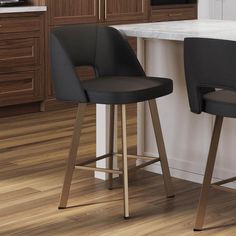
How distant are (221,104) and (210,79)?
117 millimetres

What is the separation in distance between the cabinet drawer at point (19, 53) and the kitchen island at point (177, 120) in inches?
74.0

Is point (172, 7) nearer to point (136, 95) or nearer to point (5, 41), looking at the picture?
point (5, 41)

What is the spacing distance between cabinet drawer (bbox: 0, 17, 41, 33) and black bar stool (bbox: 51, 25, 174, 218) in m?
2.08

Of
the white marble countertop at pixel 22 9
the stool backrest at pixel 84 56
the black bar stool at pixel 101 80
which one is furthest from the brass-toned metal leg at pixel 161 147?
the white marble countertop at pixel 22 9

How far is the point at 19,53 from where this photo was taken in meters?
5.61

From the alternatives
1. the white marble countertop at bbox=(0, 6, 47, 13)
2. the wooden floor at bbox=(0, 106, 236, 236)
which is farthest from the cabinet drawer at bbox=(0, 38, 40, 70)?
the wooden floor at bbox=(0, 106, 236, 236)

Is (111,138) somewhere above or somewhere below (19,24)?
below

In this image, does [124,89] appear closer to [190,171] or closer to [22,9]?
[190,171]

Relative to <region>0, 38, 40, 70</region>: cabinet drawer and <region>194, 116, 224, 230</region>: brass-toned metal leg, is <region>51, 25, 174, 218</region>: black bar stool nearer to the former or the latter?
<region>194, 116, 224, 230</region>: brass-toned metal leg

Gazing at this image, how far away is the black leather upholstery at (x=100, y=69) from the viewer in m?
3.19

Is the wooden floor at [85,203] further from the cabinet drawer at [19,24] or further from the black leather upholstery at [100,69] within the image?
the cabinet drawer at [19,24]

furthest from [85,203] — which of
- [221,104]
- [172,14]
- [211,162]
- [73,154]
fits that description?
[172,14]

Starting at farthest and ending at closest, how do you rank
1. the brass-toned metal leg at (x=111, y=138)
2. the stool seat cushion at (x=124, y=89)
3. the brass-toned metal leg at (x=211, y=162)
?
the brass-toned metal leg at (x=111, y=138) → the stool seat cushion at (x=124, y=89) → the brass-toned metal leg at (x=211, y=162)

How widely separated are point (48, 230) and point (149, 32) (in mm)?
1133
